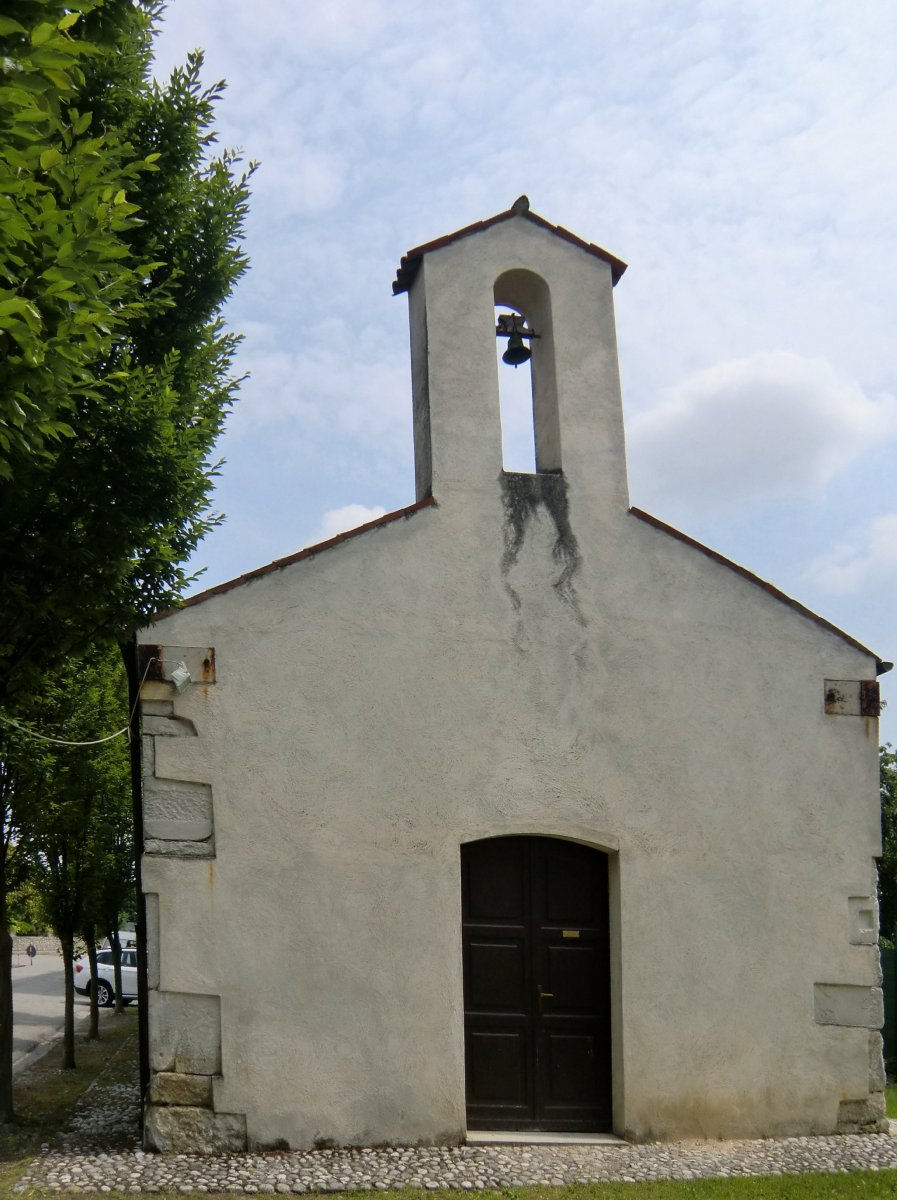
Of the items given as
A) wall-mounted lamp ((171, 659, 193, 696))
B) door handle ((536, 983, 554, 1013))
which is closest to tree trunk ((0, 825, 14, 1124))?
wall-mounted lamp ((171, 659, 193, 696))

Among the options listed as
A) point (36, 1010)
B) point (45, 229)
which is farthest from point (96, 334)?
point (36, 1010)

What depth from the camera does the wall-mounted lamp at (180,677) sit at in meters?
8.28

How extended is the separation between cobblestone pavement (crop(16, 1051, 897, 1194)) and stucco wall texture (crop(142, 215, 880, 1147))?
226 mm

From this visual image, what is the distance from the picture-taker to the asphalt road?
1836 cm

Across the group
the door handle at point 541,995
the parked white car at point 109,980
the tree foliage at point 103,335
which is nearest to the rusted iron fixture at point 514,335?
the tree foliage at point 103,335

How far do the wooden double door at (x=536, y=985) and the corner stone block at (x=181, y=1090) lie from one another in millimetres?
1858

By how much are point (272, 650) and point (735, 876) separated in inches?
153

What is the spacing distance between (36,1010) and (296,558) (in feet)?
70.6

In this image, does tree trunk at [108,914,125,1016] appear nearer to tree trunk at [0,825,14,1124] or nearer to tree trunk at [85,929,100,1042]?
tree trunk at [85,929,100,1042]

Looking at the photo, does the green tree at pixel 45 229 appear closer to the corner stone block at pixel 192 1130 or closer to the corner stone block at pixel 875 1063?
the corner stone block at pixel 192 1130

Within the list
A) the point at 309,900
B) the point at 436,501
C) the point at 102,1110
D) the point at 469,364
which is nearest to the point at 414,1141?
the point at 309,900

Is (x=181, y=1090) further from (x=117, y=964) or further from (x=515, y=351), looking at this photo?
(x=117, y=964)

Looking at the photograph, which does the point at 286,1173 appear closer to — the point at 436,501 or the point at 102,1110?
the point at 102,1110

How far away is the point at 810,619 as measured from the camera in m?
9.51
